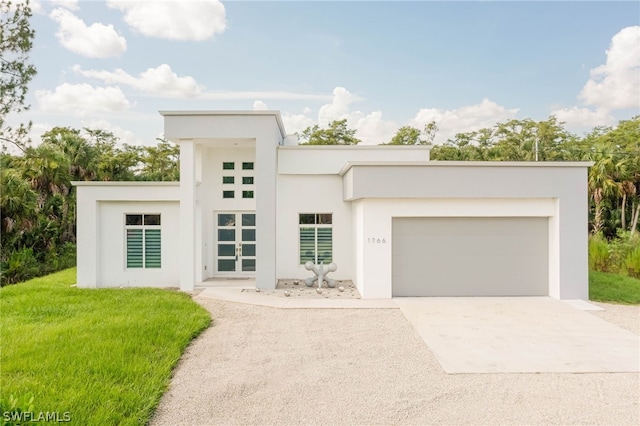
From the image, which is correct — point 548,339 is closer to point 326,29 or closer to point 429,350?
point 429,350

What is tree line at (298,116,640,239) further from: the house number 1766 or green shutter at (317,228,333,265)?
the house number 1766

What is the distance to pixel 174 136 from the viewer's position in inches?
485

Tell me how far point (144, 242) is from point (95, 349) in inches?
269

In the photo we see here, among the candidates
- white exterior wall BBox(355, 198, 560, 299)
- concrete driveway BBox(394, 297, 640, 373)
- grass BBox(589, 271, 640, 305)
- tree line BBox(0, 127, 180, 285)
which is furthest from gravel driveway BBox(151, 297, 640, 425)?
tree line BBox(0, 127, 180, 285)

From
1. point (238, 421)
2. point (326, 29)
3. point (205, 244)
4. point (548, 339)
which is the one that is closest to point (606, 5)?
point (326, 29)

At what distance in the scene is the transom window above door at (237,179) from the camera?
14.6 meters

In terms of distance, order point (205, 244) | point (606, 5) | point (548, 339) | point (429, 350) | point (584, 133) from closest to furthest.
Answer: point (429, 350) < point (548, 339) < point (205, 244) < point (606, 5) < point (584, 133)

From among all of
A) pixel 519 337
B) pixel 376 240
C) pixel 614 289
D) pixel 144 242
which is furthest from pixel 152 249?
pixel 614 289

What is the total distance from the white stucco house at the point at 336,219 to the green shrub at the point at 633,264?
5639 millimetres

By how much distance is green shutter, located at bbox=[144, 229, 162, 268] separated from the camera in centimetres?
1302

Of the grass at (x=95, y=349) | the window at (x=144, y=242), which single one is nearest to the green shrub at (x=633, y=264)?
the grass at (x=95, y=349)

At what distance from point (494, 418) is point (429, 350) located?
2.35 metres

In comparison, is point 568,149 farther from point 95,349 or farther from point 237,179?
point 95,349

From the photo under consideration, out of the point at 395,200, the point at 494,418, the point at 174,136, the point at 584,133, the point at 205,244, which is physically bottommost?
the point at 494,418
